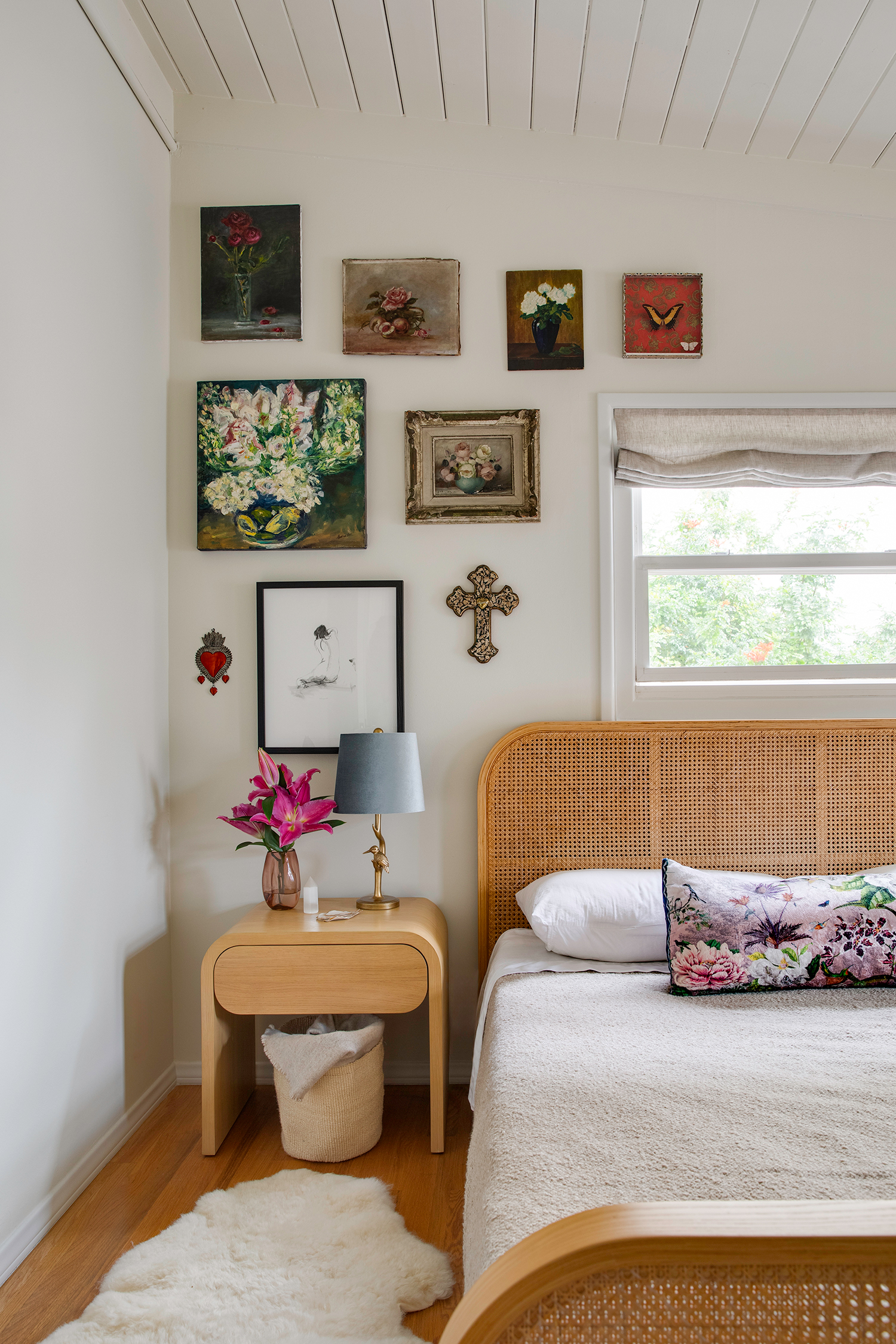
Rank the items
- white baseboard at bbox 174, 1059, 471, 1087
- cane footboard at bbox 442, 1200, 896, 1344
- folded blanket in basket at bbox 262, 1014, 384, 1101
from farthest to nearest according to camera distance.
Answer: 1. white baseboard at bbox 174, 1059, 471, 1087
2. folded blanket in basket at bbox 262, 1014, 384, 1101
3. cane footboard at bbox 442, 1200, 896, 1344

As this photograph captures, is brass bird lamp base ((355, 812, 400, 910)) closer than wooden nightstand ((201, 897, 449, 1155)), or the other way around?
wooden nightstand ((201, 897, 449, 1155))

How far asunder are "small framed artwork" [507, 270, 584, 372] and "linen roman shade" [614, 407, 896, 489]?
Result: 0.28m

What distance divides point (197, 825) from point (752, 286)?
2.40 m

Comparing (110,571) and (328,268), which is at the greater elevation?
(328,268)

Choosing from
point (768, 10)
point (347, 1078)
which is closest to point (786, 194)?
point (768, 10)

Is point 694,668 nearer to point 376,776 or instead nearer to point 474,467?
point 474,467

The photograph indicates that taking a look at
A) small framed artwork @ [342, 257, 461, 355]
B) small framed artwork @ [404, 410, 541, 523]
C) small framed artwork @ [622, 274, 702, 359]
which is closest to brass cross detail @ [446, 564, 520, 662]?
small framed artwork @ [404, 410, 541, 523]

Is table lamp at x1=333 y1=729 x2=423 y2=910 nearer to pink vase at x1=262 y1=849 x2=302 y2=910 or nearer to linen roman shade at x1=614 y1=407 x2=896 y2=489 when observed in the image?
pink vase at x1=262 y1=849 x2=302 y2=910

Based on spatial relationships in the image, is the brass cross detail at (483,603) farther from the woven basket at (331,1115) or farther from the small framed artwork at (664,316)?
the woven basket at (331,1115)

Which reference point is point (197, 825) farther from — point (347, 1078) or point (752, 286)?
point (752, 286)

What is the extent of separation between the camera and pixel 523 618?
101 inches

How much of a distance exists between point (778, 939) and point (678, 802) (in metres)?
0.59

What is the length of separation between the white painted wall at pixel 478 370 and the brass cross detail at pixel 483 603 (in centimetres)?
4

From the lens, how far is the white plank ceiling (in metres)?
2.07
